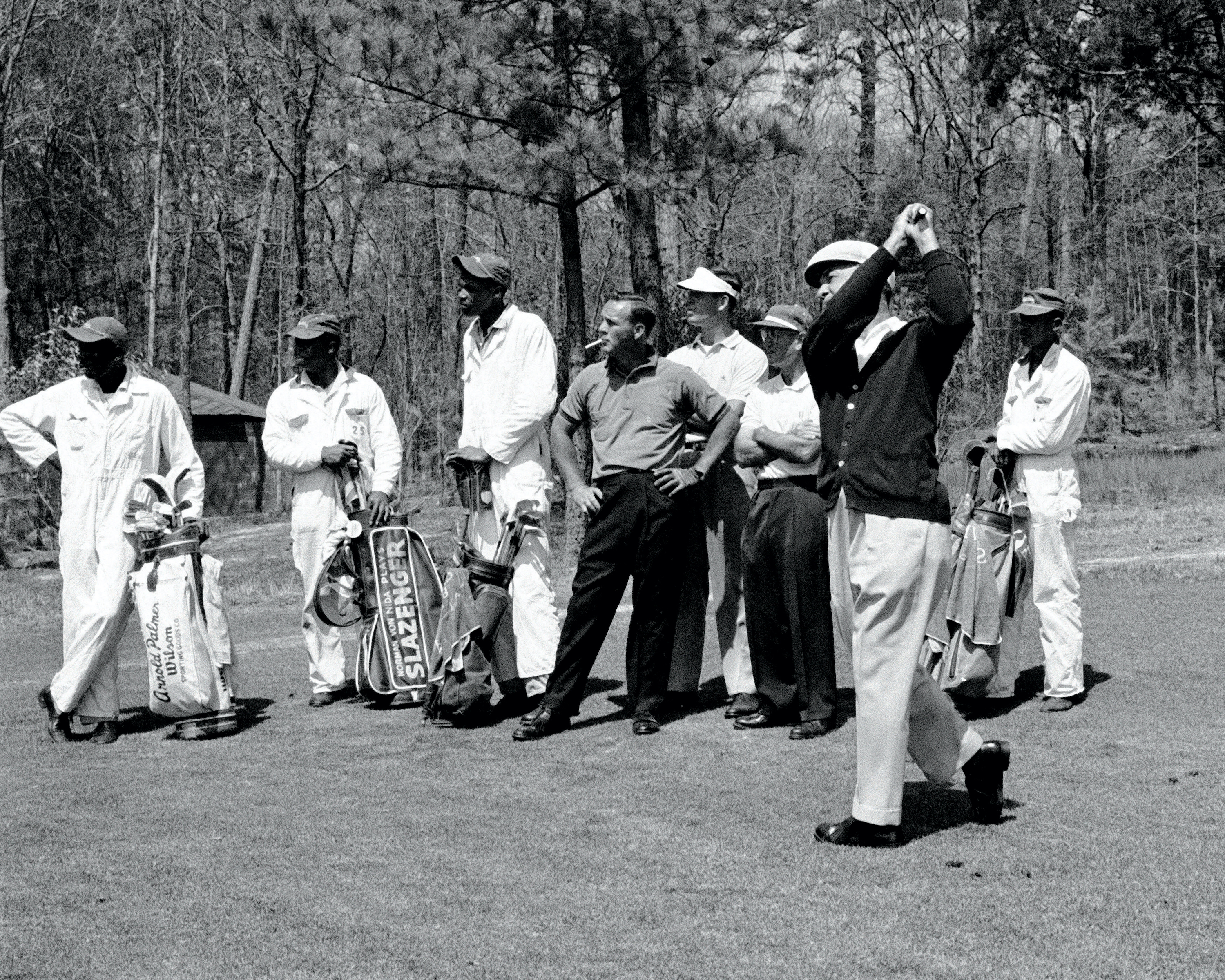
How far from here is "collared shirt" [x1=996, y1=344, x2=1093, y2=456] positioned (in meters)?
7.63

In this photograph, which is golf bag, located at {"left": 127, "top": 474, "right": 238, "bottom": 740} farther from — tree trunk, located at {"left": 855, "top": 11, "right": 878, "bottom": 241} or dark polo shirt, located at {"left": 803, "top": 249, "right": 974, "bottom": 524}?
tree trunk, located at {"left": 855, "top": 11, "right": 878, "bottom": 241}

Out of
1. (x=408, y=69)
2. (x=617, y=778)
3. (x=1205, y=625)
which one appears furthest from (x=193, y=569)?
(x=408, y=69)

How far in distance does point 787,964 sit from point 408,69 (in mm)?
13209

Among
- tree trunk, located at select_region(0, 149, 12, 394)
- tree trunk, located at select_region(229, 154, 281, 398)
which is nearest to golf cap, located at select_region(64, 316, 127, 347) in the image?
tree trunk, located at select_region(0, 149, 12, 394)

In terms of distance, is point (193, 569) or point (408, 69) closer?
point (193, 569)

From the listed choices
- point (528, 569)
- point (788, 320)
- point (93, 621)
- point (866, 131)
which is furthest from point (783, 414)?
point (866, 131)

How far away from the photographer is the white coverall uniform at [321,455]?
8695mm

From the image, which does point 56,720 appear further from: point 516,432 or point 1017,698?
point 1017,698

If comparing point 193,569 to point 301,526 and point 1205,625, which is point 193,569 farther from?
point 1205,625

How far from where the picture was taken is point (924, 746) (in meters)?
5.45

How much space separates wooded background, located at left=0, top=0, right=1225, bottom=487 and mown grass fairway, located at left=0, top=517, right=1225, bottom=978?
9.43 metres

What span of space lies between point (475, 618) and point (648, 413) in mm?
1394

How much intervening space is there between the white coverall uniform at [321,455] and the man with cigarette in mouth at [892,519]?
400cm

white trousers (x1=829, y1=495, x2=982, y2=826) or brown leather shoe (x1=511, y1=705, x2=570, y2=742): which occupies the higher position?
white trousers (x1=829, y1=495, x2=982, y2=826)
